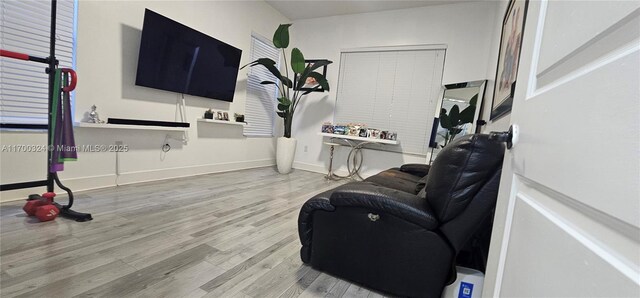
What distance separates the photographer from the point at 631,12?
0.34 m

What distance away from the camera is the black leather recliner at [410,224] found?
1152 mm

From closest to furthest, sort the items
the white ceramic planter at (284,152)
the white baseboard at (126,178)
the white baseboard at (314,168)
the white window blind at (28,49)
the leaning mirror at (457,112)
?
the white window blind at (28,49) → the white baseboard at (126,178) → the leaning mirror at (457,112) → the white ceramic planter at (284,152) → the white baseboard at (314,168)

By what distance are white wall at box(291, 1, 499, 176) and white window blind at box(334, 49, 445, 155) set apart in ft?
0.53

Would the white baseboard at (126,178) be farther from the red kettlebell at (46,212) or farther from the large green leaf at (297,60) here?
the large green leaf at (297,60)

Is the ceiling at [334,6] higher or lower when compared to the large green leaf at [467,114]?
higher

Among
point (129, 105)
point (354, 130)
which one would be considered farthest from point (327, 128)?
point (129, 105)

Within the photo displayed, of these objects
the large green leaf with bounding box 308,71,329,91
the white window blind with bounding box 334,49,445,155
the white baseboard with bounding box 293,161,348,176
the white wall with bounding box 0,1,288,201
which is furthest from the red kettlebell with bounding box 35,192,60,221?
the white window blind with bounding box 334,49,445,155

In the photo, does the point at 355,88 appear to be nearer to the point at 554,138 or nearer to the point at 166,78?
the point at 166,78

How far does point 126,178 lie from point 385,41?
14.5 feet

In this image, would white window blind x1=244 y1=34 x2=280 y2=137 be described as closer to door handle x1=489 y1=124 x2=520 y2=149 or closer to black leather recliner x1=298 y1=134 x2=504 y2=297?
black leather recliner x1=298 y1=134 x2=504 y2=297

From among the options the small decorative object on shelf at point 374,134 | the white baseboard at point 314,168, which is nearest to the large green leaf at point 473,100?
the small decorative object on shelf at point 374,134

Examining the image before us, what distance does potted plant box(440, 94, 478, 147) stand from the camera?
3590 mm

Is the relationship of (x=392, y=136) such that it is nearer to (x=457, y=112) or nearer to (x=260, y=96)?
(x=457, y=112)

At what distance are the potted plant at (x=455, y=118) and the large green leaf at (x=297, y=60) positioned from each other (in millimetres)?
2399
